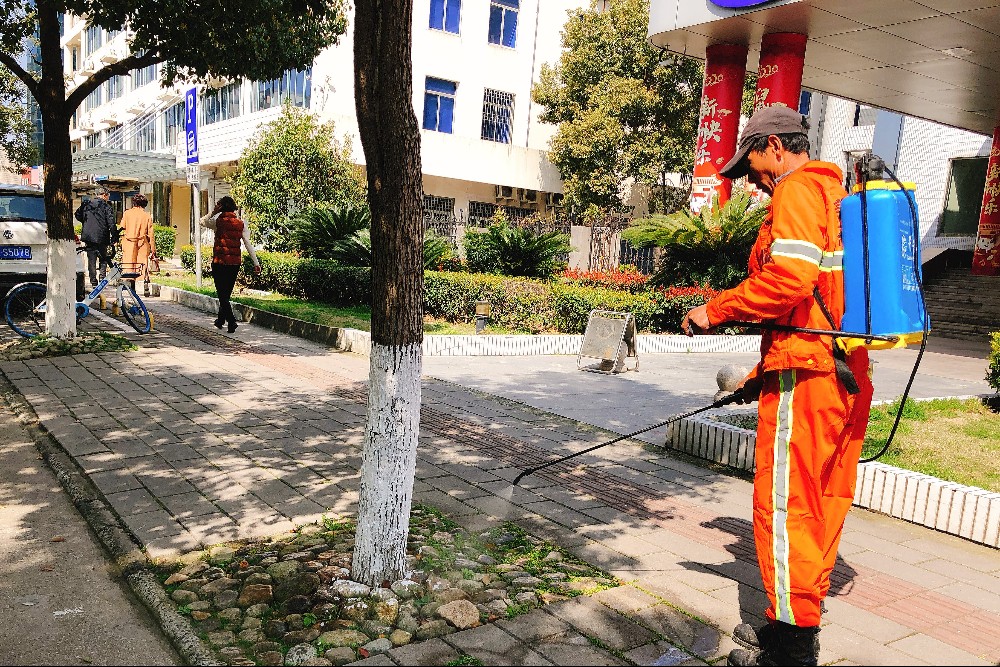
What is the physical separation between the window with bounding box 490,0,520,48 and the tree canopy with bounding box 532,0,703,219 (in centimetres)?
237

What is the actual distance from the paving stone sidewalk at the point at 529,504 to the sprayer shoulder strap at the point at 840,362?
1012 millimetres

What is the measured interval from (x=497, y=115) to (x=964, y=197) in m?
14.9

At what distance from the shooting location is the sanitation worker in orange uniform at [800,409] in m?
2.93

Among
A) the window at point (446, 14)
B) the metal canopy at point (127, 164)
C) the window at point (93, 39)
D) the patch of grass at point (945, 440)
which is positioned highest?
the window at point (93, 39)

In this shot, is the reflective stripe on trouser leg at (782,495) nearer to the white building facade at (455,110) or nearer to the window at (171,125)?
the white building facade at (455,110)

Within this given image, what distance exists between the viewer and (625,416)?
7.37m

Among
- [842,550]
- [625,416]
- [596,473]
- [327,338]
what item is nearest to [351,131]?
[327,338]

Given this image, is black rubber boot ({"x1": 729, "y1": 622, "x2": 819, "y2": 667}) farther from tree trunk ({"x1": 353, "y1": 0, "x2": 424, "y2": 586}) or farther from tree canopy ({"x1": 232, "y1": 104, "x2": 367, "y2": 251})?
tree canopy ({"x1": 232, "y1": 104, "x2": 367, "y2": 251})

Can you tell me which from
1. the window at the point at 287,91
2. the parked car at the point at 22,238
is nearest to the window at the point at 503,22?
the window at the point at 287,91

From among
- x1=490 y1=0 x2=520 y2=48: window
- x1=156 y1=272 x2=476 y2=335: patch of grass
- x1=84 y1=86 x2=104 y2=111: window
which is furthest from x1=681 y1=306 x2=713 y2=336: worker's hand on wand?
x1=84 y1=86 x2=104 y2=111: window

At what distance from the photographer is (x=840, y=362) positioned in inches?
117

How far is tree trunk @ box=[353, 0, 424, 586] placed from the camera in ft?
10.7

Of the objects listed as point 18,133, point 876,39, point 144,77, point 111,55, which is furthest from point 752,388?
point 111,55

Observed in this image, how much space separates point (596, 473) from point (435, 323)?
284 inches
